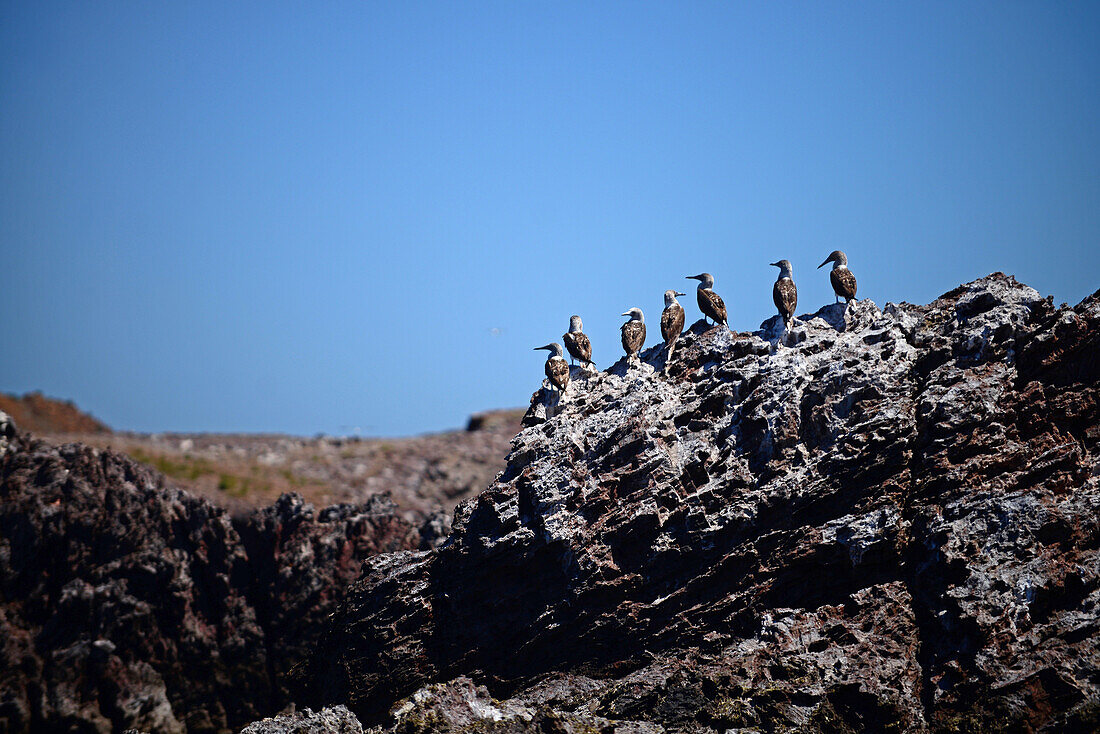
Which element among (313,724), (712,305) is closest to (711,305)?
(712,305)

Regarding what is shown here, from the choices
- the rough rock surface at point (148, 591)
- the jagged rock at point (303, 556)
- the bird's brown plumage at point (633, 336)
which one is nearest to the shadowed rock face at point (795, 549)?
the bird's brown plumage at point (633, 336)

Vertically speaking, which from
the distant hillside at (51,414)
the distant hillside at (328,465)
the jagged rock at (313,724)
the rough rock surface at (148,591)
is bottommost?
the jagged rock at (313,724)

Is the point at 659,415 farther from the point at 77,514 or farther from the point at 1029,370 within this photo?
the point at 77,514

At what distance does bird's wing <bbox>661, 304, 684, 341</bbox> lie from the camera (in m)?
24.8

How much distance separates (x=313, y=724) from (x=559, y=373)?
29.2ft

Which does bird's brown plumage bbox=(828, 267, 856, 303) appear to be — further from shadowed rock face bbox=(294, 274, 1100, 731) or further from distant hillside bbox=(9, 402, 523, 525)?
distant hillside bbox=(9, 402, 523, 525)

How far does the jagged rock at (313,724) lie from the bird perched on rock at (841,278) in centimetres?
1337

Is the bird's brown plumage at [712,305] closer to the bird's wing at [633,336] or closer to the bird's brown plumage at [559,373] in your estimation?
the bird's wing at [633,336]

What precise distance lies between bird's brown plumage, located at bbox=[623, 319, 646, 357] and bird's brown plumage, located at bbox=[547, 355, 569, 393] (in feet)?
4.73

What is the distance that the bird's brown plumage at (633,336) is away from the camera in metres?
25.4

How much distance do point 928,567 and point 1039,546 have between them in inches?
74.5

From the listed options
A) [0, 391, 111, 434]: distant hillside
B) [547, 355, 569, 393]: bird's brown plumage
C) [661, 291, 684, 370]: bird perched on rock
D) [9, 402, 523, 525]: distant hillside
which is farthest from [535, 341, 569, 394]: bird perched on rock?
[0, 391, 111, 434]: distant hillside

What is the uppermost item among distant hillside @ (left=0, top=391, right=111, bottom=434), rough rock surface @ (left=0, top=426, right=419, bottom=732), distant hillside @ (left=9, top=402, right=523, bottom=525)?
distant hillside @ (left=0, top=391, right=111, bottom=434)

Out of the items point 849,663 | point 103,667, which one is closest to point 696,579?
point 849,663
